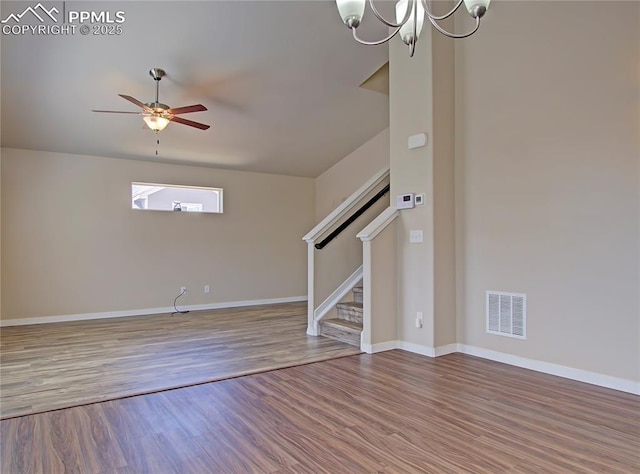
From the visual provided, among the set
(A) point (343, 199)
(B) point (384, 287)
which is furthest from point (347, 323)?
(A) point (343, 199)

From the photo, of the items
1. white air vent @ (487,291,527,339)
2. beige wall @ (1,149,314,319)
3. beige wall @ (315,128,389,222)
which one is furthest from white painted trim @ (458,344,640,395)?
beige wall @ (1,149,314,319)

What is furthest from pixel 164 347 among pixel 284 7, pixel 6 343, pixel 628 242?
pixel 628 242

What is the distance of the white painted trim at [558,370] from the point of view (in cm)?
Answer: 283

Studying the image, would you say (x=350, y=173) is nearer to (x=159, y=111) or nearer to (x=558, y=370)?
(x=159, y=111)

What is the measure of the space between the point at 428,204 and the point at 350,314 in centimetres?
165

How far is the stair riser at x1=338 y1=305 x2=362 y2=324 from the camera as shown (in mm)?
4559

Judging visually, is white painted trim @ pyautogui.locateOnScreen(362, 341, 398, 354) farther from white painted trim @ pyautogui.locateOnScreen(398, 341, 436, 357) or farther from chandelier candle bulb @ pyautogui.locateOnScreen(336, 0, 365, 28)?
chandelier candle bulb @ pyautogui.locateOnScreen(336, 0, 365, 28)

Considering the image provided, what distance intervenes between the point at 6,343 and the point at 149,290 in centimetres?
207

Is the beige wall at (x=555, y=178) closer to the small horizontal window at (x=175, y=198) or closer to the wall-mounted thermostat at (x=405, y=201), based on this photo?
the wall-mounted thermostat at (x=405, y=201)

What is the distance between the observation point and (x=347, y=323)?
4539 mm

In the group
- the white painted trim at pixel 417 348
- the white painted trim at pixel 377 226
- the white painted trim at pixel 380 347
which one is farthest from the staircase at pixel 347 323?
the white painted trim at pixel 377 226

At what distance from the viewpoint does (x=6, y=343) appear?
4457mm

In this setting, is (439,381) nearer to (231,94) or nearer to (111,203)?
(231,94)

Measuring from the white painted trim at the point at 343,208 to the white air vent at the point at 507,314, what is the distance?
2.01 metres
